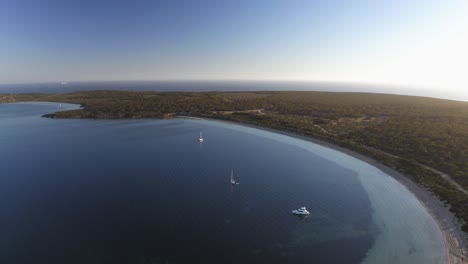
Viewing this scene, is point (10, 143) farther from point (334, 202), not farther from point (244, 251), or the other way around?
point (334, 202)

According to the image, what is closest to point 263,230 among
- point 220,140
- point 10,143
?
point 220,140

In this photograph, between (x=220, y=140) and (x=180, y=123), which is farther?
(x=180, y=123)

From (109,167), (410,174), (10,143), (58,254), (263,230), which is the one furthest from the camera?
(10,143)

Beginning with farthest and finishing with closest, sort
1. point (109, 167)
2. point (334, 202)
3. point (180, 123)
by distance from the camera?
point (180, 123) < point (109, 167) < point (334, 202)

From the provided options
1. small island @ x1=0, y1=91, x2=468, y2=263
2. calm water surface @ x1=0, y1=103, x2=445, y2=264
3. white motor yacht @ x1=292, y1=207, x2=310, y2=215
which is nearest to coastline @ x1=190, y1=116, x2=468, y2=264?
small island @ x1=0, y1=91, x2=468, y2=263

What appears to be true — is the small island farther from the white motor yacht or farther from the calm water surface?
the white motor yacht

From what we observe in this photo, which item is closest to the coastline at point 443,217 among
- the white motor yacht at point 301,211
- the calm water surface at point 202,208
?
the calm water surface at point 202,208

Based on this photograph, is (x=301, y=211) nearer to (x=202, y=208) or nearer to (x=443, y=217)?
(x=202, y=208)

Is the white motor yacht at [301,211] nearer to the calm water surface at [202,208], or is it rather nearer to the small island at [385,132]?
the calm water surface at [202,208]

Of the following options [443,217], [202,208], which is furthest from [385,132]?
[202,208]
